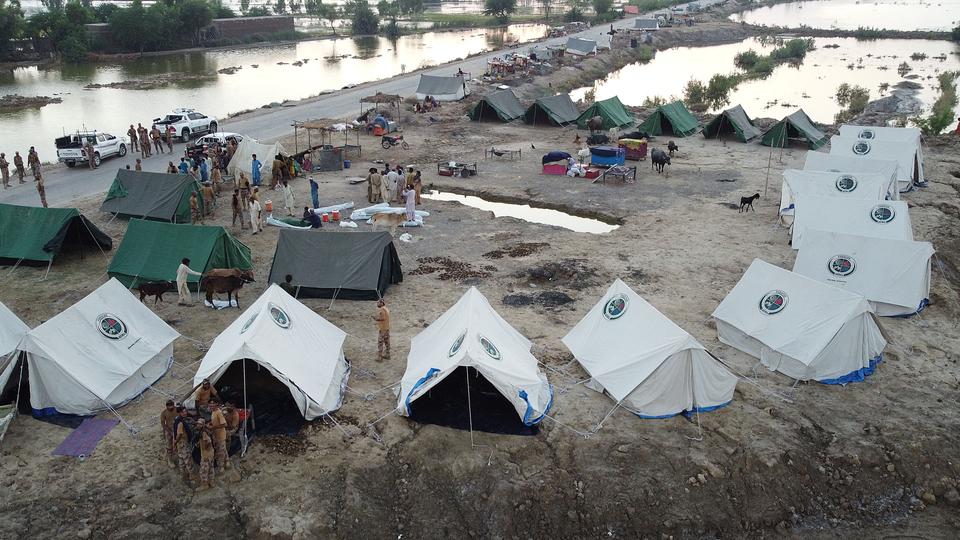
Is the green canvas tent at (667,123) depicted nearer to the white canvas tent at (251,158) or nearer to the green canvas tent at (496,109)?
the green canvas tent at (496,109)

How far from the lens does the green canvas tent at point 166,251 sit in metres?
17.4

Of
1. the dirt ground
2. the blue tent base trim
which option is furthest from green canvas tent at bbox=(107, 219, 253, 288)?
the blue tent base trim

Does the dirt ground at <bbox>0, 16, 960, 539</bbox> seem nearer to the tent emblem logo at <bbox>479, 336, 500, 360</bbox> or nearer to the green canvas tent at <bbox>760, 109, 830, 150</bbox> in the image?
the tent emblem logo at <bbox>479, 336, 500, 360</bbox>

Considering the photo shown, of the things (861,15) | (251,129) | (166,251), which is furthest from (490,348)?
(861,15)

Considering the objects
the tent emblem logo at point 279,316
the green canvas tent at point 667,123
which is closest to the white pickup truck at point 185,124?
the green canvas tent at point 667,123

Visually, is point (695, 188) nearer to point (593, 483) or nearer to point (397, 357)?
point (397, 357)

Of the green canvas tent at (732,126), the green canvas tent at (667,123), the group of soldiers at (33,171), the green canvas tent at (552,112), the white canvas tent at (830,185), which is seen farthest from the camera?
the green canvas tent at (552,112)

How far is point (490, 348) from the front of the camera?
12.7 metres

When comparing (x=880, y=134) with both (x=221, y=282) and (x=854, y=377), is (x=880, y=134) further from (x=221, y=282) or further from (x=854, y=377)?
(x=221, y=282)

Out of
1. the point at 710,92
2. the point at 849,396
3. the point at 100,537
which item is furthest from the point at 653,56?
the point at 100,537

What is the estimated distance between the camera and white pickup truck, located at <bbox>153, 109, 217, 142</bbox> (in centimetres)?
3347

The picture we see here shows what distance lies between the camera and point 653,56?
7294cm

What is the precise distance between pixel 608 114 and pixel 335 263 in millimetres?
21893

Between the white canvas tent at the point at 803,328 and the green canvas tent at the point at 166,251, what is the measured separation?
1177 centimetres
